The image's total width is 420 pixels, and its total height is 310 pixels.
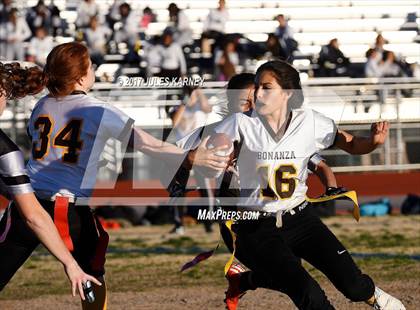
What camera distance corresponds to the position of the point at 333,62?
64.7 ft

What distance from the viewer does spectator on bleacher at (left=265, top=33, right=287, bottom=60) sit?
61.4 ft

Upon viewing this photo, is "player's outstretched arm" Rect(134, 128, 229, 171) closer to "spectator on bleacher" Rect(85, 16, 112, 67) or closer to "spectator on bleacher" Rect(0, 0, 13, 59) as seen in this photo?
"spectator on bleacher" Rect(85, 16, 112, 67)

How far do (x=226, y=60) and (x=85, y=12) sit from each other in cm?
335

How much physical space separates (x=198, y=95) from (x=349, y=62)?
6915mm

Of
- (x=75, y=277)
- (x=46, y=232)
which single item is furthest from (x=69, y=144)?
(x=75, y=277)

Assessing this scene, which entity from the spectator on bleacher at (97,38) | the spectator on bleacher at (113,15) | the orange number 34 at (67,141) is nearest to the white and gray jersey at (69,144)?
the orange number 34 at (67,141)

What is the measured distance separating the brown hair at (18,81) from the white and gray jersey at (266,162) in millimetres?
1381

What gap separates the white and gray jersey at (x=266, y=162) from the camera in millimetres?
6223

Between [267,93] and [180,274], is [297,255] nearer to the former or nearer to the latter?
[267,93]

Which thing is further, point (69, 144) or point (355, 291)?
point (355, 291)

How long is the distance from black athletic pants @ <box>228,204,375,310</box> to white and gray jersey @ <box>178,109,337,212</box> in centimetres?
10

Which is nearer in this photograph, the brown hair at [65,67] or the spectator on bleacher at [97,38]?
the brown hair at [65,67]

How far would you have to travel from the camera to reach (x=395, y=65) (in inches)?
758

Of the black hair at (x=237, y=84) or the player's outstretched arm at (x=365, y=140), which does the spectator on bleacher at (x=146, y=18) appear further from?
the player's outstretched arm at (x=365, y=140)
